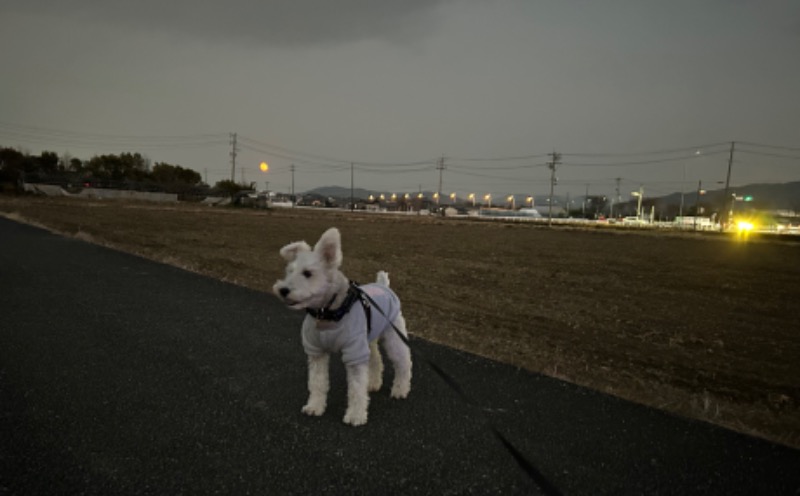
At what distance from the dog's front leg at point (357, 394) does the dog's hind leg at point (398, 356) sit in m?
0.57

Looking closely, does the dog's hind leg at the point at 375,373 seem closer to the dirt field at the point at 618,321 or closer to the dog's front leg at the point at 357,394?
the dog's front leg at the point at 357,394

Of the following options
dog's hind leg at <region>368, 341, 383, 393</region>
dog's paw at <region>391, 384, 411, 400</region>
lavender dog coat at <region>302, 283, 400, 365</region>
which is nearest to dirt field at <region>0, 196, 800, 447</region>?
dog's paw at <region>391, 384, 411, 400</region>

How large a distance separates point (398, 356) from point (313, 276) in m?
1.45

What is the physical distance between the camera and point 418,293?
1147 cm

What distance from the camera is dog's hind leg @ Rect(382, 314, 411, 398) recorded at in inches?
172

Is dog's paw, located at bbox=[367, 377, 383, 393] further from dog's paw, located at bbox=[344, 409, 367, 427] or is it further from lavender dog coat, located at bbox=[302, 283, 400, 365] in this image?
lavender dog coat, located at bbox=[302, 283, 400, 365]

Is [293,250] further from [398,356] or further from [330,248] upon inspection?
[398,356]

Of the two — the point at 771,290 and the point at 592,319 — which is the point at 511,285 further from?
the point at 771,290

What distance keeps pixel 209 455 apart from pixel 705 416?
16.0 feet

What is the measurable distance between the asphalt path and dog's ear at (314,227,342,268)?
1544 millimetres

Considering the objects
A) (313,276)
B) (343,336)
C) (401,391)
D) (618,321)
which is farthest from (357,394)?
(618,321)

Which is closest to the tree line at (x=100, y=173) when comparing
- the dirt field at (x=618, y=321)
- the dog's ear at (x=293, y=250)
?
the dirt field at (x=618, y=321)

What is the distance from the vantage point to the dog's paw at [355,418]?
3812 mm

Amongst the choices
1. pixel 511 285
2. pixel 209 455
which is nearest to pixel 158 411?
pixel 209 455
